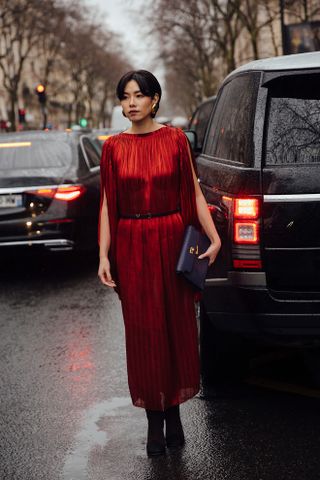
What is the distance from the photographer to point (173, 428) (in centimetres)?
408

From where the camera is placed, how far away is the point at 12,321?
7316 mm

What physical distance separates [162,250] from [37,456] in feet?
3.77

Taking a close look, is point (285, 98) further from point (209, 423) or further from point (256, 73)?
point (209, 423)

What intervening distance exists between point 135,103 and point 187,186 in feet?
1.41

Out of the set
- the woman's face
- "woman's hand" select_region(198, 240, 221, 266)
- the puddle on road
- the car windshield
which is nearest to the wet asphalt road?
the puddle on road

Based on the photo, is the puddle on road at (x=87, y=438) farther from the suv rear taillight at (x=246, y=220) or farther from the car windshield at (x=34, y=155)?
the car windshield at (x=34, y=155)

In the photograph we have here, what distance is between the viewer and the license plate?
9.16m

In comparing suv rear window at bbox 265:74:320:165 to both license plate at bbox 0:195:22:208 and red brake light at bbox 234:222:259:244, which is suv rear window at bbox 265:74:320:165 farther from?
license plate at bbox 0:195:22:208

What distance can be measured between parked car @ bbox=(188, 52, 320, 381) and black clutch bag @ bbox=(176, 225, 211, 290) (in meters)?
0.30

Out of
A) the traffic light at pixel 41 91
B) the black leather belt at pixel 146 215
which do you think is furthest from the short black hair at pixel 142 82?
the traffic light at pixel 41 91

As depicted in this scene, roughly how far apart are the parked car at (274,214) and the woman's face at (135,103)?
614 mm

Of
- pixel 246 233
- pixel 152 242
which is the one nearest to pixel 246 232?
pixel 246 233

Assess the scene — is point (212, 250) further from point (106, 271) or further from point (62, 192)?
point (62, 192)

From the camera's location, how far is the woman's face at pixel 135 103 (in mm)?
3768
